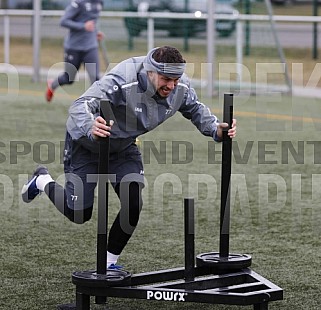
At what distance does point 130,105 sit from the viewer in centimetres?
564

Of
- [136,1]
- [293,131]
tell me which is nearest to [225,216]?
[293,131]

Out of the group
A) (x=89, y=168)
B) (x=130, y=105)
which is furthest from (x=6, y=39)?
(x=130, y=105)

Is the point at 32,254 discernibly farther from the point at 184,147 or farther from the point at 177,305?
the point at 184,147

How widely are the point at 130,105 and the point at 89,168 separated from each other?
0.61 metres

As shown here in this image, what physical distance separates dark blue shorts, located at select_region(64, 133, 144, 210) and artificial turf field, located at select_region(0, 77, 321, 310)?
1.80ft

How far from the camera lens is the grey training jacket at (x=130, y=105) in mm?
5523

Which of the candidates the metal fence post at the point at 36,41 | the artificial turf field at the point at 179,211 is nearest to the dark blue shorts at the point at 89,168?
the artificial turf field at the point at 179,211

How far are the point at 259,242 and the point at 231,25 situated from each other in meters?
11.4

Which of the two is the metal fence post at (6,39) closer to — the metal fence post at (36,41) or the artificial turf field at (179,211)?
the metal fence post at (36,41)

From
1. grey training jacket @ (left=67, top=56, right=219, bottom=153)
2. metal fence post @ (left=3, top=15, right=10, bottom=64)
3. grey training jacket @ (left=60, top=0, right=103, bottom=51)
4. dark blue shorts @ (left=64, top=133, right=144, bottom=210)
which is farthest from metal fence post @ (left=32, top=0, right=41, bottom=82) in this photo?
grey training jacket @ (left=67, top=56, right=219, bottom=153)

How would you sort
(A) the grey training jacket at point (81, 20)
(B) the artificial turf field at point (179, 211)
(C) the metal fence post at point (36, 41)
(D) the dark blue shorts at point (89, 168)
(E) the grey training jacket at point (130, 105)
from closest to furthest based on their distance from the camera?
(E) the grey training jacket at point (130, 105)
(D) the dark blue shorts at point (89, 168)
(B) the artificial turf field at point (179, 211)
(A) the grey training jacket at point (81, 20)
(C) the metal fence post at point (36, 41)

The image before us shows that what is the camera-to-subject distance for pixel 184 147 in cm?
1135

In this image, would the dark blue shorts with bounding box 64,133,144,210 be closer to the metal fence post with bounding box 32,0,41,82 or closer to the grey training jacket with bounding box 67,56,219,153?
the grey training jacket with bounding box 67,56,219,153

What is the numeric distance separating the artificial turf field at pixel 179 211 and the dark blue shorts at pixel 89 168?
0.55 meters
